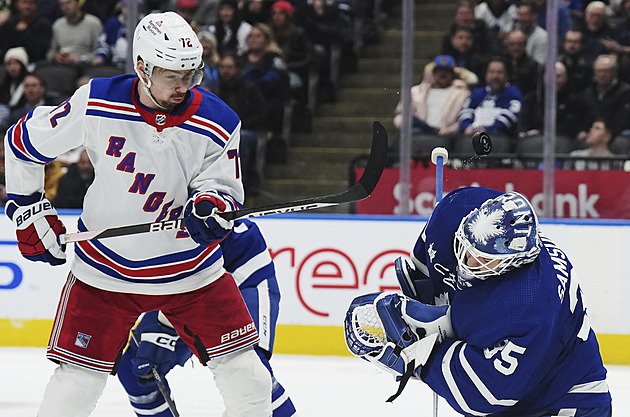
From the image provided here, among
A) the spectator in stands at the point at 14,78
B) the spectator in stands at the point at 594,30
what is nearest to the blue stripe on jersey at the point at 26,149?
the spectator in stands at the point at 14,78

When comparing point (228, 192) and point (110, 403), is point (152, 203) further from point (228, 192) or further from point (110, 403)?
point (110, 403)

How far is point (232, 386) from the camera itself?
2482 millimetres

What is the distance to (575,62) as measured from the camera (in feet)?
15.9

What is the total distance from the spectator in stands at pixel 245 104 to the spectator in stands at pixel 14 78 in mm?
1078

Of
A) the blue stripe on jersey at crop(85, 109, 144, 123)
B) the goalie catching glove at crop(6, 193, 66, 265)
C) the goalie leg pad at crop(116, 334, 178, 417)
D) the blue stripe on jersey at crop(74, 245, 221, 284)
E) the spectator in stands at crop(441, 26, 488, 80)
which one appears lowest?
the goalie leg pad at crop(116, 334, 178, 417)

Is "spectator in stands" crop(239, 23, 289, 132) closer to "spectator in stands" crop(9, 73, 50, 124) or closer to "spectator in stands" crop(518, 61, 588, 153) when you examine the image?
"spectator in stands" crop(9, 73, 50, 124)

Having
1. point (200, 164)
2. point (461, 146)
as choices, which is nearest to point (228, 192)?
point (200, 164)

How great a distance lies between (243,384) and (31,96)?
3.20 metres

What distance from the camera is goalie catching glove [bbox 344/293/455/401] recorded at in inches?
86.3

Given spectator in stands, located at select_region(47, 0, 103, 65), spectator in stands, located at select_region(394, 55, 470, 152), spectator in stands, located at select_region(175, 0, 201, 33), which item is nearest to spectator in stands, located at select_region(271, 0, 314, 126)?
spectator in stands, located at select_region(175, 0, 201, 33)

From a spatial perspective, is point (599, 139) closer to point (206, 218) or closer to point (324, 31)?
point (324, 31)

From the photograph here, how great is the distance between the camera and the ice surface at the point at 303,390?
3.66 m

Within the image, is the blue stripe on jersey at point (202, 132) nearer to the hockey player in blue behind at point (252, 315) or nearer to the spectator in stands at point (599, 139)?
the hockey player in blue behind at point (252, 315)

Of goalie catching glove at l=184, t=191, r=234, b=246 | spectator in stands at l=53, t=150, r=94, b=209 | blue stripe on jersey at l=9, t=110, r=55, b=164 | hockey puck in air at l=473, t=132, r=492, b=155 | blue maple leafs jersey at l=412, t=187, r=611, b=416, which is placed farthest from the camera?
spectator in stands at l=53, t=150, r=94, b=209
